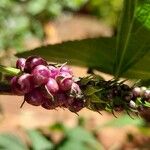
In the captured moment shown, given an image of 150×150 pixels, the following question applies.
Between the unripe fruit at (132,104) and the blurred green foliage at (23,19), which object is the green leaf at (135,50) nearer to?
the unripe fruit at (132,104)

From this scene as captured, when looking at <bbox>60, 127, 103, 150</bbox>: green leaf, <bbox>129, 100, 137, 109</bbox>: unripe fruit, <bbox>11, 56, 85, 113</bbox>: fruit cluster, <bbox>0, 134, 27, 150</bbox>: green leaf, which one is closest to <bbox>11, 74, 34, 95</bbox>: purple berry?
<bbox>11, 56, 85, 113</bbox>: fruit cluster

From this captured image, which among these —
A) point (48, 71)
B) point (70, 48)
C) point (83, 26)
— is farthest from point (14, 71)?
point (83, 26)

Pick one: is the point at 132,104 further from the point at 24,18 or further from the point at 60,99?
the point at 24,18

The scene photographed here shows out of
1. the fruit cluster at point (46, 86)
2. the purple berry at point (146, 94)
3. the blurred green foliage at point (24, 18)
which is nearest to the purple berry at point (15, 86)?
the fruit cluster at point (46, 86)

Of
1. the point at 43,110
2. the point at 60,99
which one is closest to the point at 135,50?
the point at 60,99

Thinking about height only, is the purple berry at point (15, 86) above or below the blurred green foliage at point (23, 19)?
above

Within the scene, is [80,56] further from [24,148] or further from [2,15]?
[2,15]
